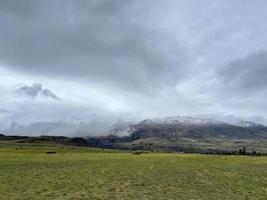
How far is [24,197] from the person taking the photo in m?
26.4

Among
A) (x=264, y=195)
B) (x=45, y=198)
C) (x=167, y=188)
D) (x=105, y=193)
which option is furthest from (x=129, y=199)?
(x=264, y=195)

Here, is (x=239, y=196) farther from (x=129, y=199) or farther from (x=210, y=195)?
(x=129, y=199)

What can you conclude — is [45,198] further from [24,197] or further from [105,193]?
[105,193]

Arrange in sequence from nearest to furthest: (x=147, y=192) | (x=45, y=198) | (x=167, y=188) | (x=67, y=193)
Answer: (x=45, y=198) < (x=67, y=193) < (x=147, y=192) < (x=167, y=188)

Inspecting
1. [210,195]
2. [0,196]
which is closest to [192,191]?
[210,195]

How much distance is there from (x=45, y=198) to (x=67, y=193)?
2983 mm

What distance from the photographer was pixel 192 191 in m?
32.1

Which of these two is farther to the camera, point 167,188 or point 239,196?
point 167,188

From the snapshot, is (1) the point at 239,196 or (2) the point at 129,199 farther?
(1) the point at 239,196

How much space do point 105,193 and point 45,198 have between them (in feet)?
16.4

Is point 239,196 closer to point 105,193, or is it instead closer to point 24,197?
point 105,193

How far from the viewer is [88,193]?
2914cm

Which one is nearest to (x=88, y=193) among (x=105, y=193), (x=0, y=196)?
(x=105, y=193)

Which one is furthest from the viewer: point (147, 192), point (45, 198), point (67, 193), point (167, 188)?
point (167, 188)
